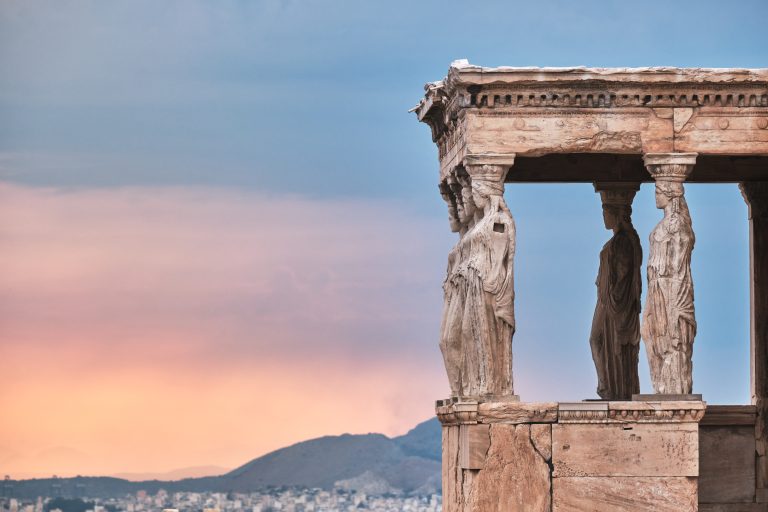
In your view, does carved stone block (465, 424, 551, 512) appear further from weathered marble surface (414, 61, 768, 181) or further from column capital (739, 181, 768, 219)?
column capital (739, 181, 768, 219)

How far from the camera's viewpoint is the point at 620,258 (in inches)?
1478

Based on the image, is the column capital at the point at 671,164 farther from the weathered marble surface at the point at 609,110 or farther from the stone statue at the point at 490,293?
the stone statue at the point at 490,293

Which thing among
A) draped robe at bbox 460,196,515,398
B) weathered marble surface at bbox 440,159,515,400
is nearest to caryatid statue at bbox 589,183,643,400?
weathered marble surface at bbox 440,159,515,400

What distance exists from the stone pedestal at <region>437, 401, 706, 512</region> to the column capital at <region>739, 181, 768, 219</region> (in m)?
5.95

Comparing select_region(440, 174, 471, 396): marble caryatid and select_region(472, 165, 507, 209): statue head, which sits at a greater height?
select_region(472, 165, 507, 209): statue head

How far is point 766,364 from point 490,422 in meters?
6.56

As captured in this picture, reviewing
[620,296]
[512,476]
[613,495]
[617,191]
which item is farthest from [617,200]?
[512,476]

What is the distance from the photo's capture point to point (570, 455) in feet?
107

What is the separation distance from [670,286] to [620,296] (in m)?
4.29

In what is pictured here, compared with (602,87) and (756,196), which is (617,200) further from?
(602,87)

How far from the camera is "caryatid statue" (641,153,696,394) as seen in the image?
33219 mm

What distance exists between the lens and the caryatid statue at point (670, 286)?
33.2 metres

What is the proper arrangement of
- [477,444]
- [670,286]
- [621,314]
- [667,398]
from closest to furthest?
[477,444] → [667,398] → [670,286] → [621,314]

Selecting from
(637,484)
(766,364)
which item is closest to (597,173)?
(766,364)
